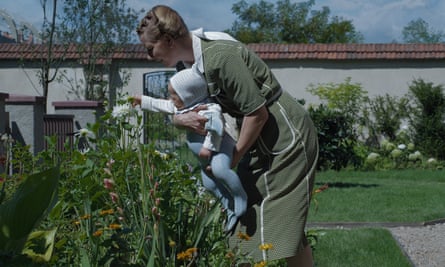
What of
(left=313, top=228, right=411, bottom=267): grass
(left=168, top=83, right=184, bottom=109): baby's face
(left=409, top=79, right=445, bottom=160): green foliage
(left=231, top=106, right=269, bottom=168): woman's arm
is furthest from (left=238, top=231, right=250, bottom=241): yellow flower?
(left=409, top=79, right=445, bottom=160): green foliage

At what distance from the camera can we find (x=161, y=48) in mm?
2885

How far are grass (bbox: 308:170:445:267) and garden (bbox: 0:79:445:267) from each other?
1 cm

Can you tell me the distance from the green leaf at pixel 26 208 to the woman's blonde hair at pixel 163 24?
82cm

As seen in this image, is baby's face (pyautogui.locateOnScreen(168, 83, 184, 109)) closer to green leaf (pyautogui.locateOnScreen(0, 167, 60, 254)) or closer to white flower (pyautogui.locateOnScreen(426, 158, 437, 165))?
green leaf (pyautogui.locateOnScreen(0, 167, 60, 254))

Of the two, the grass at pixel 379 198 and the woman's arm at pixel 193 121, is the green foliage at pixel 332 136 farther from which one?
the woman's arm at pixel 193 121

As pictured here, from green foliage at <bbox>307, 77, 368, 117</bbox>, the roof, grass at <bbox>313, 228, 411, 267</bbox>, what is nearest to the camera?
grass at <bbox>313, 228, 411, 267</bbox>

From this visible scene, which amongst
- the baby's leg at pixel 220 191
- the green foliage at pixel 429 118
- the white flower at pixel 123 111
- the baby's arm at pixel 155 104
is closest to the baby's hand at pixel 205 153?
the baby's leg at pixel 220 191

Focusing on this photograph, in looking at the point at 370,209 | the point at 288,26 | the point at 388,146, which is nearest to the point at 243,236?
the point at 370,209

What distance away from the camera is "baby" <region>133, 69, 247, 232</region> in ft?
9.61

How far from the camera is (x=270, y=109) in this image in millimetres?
3035

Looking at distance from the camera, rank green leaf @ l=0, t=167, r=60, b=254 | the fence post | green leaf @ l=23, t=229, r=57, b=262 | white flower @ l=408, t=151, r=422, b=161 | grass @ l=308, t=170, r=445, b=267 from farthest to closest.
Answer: white flower @ l=408, t=151, r=422, b=161 < the fence post < grass @ l=308, t=170, r=445, b=267 < green leaf @ l=23, t=229, r=57, b=262 < green leaf @ l=0, t=167, r=60, b=254

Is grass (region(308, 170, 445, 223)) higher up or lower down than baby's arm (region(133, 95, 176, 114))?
lower down

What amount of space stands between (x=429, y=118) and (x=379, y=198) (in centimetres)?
889

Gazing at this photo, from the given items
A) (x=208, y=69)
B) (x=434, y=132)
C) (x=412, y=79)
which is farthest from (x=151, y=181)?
(x=412, y=79)
